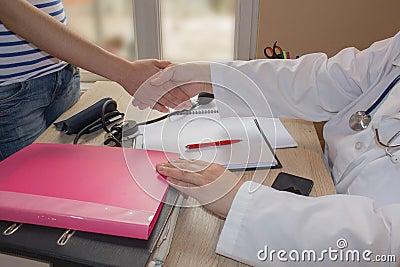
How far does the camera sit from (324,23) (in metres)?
1.72

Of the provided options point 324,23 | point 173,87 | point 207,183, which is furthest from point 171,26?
point 207,183

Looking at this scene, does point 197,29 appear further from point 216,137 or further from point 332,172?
point 332,172

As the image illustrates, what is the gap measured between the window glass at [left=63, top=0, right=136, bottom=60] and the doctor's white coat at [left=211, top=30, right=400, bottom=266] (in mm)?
1088

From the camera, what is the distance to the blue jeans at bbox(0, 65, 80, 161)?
3.12ft

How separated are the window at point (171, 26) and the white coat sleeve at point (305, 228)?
1303mm

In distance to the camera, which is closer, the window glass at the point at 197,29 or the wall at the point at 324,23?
the wall at the point at 324,23

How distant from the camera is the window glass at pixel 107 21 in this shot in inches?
72.5

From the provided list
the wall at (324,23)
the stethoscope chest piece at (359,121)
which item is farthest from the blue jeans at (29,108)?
the wall at (324,23)

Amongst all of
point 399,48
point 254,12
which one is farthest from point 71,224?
point 254,12

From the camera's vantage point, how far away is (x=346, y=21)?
5.61 ft

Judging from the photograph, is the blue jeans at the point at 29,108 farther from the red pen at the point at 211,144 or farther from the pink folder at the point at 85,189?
the red pen at the point at 211,144

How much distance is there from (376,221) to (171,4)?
59.7 inches

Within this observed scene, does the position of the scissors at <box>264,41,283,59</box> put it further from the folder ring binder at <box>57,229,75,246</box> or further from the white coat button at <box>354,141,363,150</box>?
the folder ring binder at <box>57,229,75,246</box>

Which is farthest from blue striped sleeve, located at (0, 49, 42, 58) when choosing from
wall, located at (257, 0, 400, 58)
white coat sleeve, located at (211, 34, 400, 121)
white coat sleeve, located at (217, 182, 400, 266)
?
wall, located at (257, 0, 400, 58)
